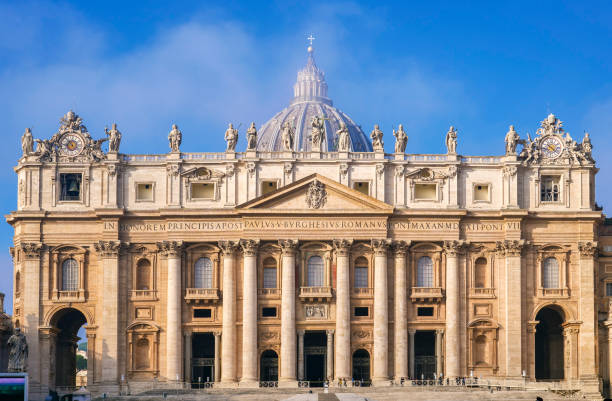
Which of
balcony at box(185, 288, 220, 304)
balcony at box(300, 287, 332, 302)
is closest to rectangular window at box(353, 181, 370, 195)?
balcony at box(300, 287, 332, 302)

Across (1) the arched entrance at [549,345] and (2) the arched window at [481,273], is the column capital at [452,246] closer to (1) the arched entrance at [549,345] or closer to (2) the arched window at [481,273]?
(2) the arched window at [481,273]

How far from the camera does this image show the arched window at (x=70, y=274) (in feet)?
323

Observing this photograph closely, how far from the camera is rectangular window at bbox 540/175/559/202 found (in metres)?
100

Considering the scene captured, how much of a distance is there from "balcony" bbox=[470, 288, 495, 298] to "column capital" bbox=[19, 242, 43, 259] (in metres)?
35.6

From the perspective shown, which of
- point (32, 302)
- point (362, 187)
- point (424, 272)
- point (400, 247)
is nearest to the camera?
point (32, 302)

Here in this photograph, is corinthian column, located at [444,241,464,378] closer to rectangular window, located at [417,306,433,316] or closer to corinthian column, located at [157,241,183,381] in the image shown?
rectangular window, located at [417,306,433,316]

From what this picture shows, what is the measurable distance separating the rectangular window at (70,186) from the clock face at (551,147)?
3893 centimetres

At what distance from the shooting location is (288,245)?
96688 millimetres

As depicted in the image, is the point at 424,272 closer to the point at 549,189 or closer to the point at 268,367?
the point at 549,189

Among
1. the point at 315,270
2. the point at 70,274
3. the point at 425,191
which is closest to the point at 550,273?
the point at 425,191

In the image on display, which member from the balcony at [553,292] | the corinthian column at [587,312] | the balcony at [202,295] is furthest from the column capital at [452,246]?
the balcony at [202,295]

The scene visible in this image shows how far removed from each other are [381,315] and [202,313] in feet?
47.8

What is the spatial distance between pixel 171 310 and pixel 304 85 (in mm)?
64317

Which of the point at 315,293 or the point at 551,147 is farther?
the point at 551,147
